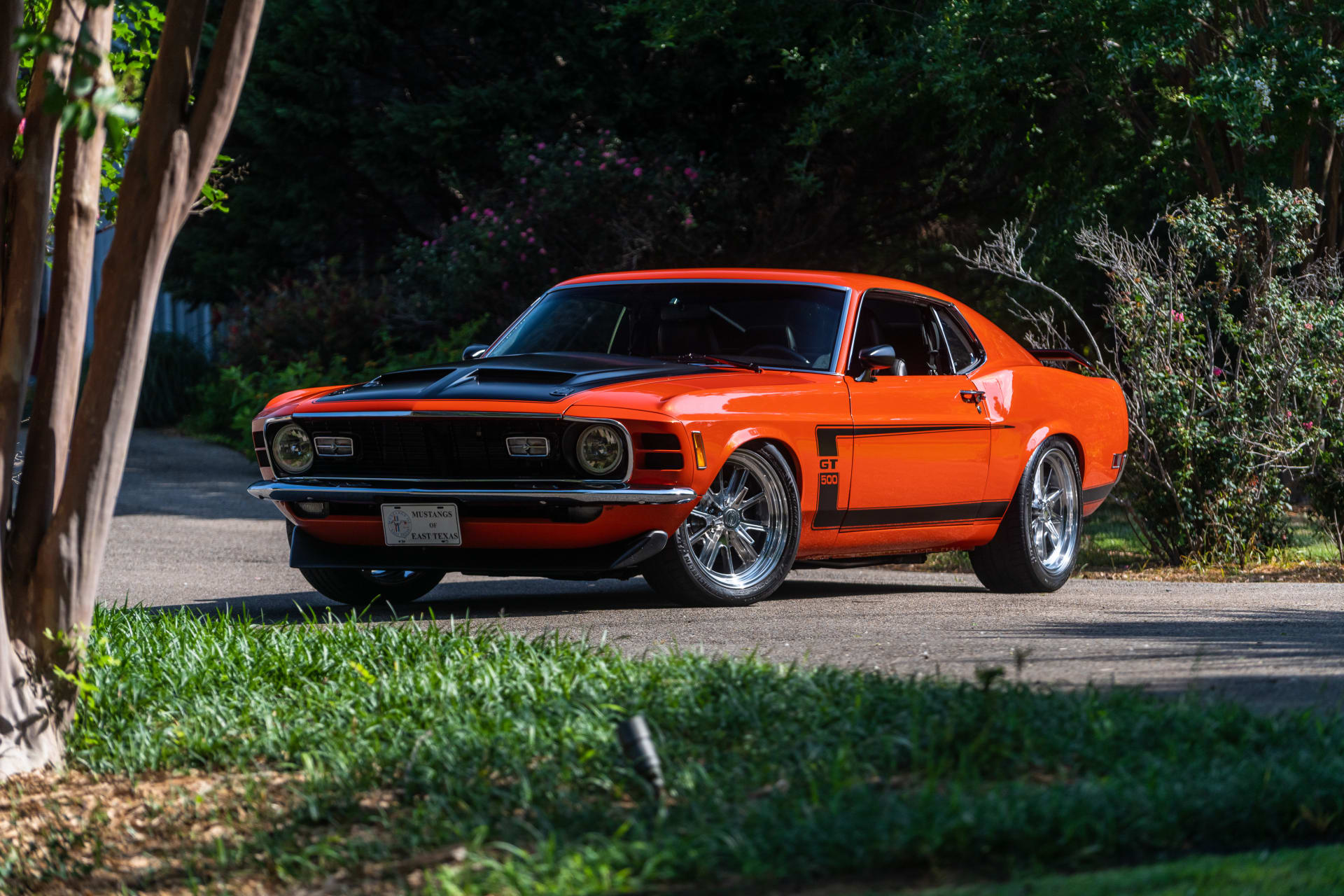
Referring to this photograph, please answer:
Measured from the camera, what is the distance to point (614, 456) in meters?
6.96

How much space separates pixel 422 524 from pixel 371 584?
1.14 m

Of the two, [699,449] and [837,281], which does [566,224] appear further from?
[699,449]

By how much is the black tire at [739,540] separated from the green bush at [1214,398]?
12.4 ft

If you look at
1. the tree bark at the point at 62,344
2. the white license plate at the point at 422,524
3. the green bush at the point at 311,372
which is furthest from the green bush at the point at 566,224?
the tree bark at the point at 62,344

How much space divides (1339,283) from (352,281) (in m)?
14.5

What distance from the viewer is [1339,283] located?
1109 centimetres

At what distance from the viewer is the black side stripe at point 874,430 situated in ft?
24.9

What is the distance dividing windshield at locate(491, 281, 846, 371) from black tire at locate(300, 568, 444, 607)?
1160 mm

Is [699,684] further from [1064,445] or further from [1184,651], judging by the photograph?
[1064,445]

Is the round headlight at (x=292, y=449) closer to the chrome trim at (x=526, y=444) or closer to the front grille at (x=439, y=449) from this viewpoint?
the front grille at (x=439, y=449)

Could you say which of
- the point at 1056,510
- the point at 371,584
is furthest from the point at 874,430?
the point at 371,584

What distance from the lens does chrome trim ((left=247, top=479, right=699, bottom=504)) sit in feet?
22.5

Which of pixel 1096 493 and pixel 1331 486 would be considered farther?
pixel 1331 486

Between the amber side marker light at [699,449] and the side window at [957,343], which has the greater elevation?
the side window at [957,343]
